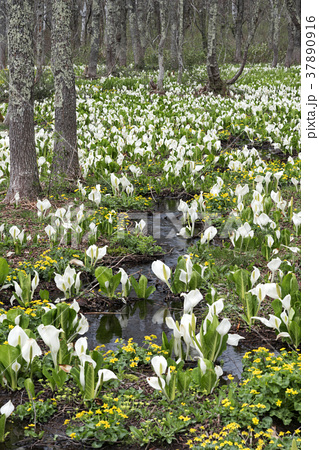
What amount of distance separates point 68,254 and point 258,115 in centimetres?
816

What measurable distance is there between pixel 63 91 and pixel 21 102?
1.02 meters

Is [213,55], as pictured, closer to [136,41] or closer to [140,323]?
A: [136,41]

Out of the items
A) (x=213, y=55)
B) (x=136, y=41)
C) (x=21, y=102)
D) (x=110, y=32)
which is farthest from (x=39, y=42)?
(x=136, y=41)

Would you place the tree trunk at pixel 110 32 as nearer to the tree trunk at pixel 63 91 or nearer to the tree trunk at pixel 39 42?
the tree trunk at pixel 39 42

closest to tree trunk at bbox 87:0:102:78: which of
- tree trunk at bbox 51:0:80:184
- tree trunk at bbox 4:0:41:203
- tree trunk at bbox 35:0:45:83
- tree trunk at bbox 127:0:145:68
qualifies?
tree trunk at bbox 35:0:45:83

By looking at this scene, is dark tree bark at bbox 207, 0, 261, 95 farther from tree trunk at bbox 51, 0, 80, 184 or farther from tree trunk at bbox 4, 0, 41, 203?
tree trunk at bbox 4, 0, 41, 203

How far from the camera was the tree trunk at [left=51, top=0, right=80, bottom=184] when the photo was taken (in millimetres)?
6680

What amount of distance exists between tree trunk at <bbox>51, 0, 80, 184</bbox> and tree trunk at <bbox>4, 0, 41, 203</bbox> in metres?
0.52

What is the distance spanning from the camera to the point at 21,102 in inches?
237

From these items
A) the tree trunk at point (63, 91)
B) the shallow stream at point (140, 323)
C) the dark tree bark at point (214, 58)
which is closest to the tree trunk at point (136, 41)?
the dark tree bark at point (214, 58)

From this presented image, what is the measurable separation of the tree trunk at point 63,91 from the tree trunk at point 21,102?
0.52m

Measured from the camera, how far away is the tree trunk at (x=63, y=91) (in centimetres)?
668
